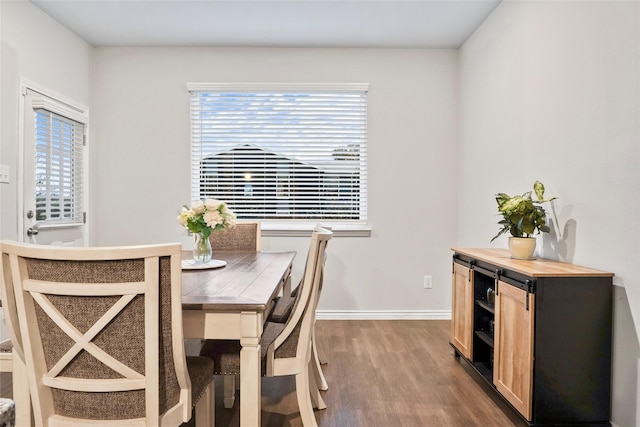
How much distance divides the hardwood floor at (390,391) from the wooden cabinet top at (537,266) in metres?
0.78

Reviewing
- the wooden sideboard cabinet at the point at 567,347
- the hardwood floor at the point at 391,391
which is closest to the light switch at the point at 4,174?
the hardwood floor at the point at 391,391

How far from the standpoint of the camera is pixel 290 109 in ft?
13.0

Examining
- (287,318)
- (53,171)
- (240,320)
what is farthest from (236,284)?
(53,171)

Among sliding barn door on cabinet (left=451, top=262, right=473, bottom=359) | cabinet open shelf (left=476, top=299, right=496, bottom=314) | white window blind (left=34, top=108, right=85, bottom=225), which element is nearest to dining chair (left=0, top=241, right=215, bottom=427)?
cabinet open shelf (left=476, top=299, right=496, bottom=314)

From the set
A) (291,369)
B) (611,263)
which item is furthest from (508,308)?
(291,369)

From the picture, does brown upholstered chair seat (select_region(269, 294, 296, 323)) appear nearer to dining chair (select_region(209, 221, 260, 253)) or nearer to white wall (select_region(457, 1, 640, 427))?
dining chair (select_region(209, 221, 260, 253))

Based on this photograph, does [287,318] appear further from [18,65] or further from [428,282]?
[18,65]

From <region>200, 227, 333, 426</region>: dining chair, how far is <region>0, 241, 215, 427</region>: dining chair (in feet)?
1.40

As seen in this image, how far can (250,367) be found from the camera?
1.48 m

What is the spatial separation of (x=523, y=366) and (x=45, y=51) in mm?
4173

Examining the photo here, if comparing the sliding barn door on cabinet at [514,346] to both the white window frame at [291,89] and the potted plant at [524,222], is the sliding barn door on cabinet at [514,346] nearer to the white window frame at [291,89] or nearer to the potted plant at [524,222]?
the potted plant at [524,222]

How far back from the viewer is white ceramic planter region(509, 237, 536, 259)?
7.38 ft

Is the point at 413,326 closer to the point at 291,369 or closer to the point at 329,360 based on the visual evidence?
the point at 329,360

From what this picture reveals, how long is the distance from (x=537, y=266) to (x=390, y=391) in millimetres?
1125
